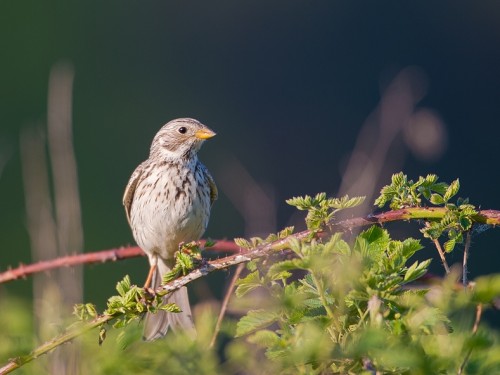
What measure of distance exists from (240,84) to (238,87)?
0.52ft

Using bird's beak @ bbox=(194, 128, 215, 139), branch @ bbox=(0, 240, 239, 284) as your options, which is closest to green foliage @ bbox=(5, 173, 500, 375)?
branch @ bbox=(0, 240, 239, 284)

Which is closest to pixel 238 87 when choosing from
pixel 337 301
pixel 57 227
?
pixel 57 227

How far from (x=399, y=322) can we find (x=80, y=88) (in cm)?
1692

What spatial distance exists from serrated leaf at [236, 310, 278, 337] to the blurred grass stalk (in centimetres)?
34

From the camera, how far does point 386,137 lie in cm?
517

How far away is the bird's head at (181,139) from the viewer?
5602 mm

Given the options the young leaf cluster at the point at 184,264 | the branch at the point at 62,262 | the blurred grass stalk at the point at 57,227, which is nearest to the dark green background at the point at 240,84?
the blurred grass stalk at the point at 57,227

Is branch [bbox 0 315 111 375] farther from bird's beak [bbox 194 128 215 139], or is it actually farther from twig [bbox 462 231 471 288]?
bird's beak [bbox 194 128 215 139]

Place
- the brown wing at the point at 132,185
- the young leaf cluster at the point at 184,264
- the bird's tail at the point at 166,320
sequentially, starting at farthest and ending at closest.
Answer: the brown wing at the point at 132,185
the bird's tail at the point at 166,320
the young leaf cluster at the point at 184,264

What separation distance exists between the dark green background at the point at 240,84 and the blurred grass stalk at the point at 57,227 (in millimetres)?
8944

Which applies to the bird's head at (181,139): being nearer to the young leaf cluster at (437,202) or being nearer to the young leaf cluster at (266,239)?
the young leaf cluster at (266,239)

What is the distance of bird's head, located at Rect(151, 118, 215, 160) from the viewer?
221 inches

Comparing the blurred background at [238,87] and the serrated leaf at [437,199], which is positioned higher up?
the blurred background at [238,87]

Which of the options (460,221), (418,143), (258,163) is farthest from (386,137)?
(258,163)
